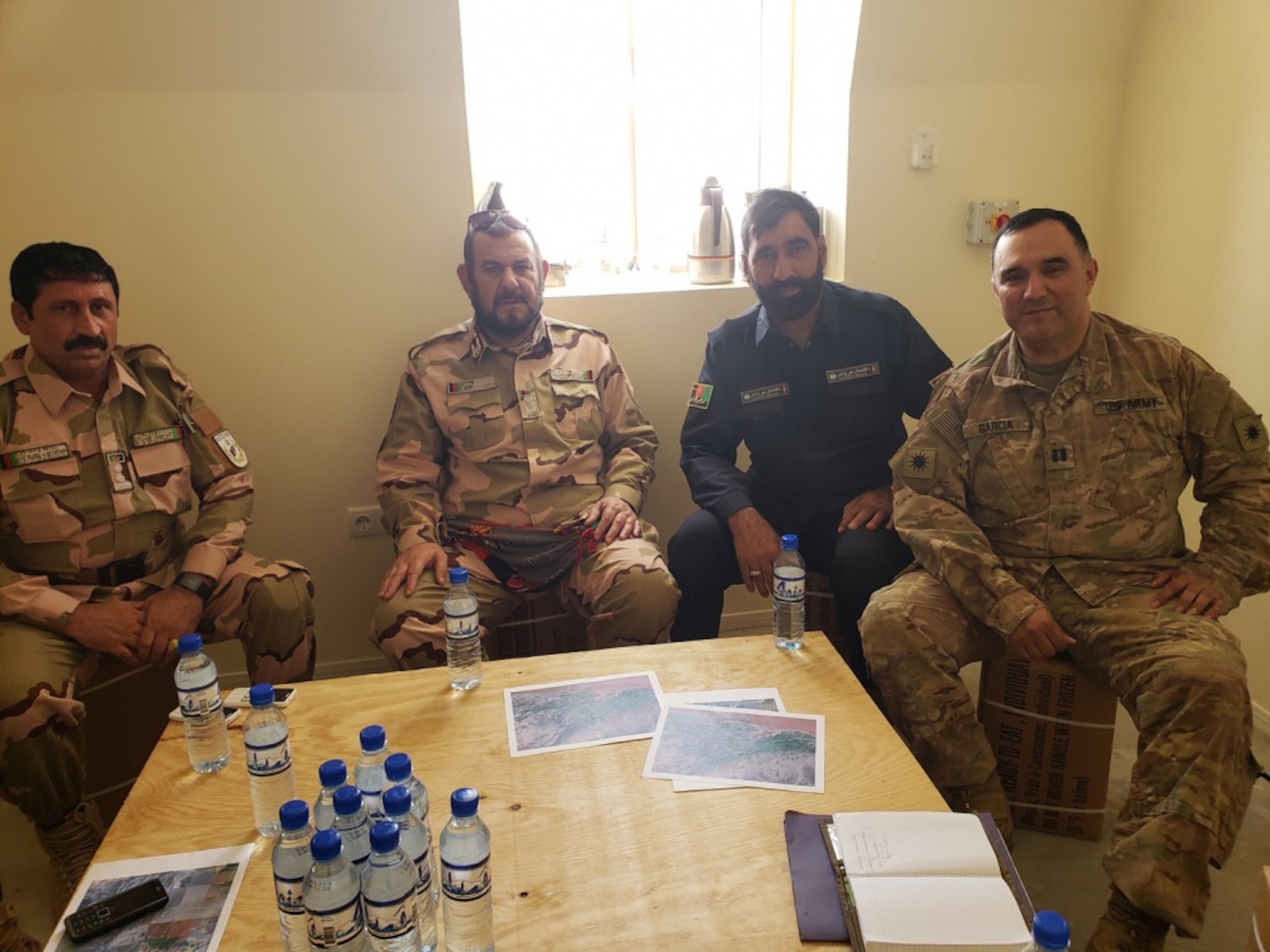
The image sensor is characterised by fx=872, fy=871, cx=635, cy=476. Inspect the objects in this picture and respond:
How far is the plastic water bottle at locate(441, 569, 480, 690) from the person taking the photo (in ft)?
4.91

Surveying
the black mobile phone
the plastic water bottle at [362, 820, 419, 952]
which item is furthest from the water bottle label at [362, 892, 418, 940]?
the black mobile phone

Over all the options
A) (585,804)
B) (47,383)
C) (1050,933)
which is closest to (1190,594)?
(1050,933)

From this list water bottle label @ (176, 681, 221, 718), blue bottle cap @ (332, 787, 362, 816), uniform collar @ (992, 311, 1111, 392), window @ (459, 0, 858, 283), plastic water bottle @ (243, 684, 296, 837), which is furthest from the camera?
window @ (459, 0, 858, 283)

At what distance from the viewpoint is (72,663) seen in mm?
1715

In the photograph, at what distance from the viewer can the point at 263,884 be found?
105 cm

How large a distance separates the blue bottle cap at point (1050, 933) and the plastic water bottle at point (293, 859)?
669 millimetres

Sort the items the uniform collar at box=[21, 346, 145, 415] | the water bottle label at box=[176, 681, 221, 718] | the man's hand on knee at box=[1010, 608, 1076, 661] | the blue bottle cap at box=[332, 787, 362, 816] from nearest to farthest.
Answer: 1. the blue bottle cap at box=[332, 787, 362, 816]
2. the water bottle label at box=[176, 681, 221, 718]
3. the man's hand on knee at box=[1010, 608, 1076, 661]
4. the uniform collar at box=[21, 346, 145, 415]

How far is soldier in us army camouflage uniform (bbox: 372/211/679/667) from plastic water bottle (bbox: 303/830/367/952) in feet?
3.93

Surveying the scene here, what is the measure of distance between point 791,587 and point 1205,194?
159 centimetres

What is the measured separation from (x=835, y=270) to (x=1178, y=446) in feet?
3.69

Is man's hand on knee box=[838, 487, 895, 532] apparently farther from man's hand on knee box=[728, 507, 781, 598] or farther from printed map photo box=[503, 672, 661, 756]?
printed map photo box=[503, 672, 661, 756]

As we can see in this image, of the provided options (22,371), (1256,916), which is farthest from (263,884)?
(22,371)

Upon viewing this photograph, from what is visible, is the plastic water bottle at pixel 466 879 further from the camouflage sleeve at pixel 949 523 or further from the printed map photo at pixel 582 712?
the camouflage sleeve at pixel 949 523

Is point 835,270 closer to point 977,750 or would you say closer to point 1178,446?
point 1178,446
